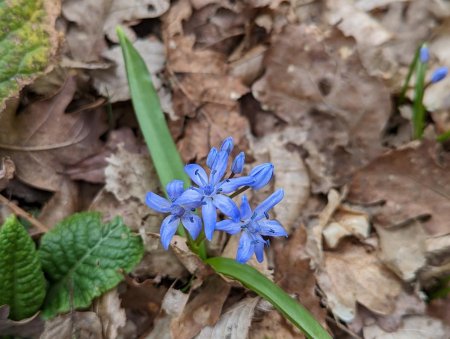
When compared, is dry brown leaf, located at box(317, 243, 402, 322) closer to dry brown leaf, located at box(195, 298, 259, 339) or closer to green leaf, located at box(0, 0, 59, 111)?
dry brown leaf, located at box(195, 298, 259, 339)

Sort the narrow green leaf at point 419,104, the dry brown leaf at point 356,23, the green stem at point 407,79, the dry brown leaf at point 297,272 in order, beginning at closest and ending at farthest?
the dry brown leaf at point 297,272, the narrow green leaf at point 419,104, the green stem at point 407,79, the dry brown leaf at point 356,23

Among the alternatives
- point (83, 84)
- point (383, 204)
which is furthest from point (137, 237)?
point (383, 204)

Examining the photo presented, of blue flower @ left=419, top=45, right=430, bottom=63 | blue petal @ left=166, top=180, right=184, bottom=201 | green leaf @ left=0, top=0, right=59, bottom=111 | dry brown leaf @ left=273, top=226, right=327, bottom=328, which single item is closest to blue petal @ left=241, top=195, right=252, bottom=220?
blue petal @ left=166, top=180, right=184, bottom=201

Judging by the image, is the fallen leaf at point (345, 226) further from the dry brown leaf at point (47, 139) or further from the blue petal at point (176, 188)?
the dry brown leaf at point (47, 139)

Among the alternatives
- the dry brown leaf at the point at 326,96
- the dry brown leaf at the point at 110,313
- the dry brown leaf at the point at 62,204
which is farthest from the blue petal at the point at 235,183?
the dry brown leaf at the point at 326,96

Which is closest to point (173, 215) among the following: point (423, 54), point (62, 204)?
point (62, 204)

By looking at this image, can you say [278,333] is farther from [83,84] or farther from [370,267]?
[83,84]

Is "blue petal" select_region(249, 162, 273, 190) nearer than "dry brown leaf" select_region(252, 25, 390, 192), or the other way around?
"blue petal" select_region(249, 162, 273, 190)
